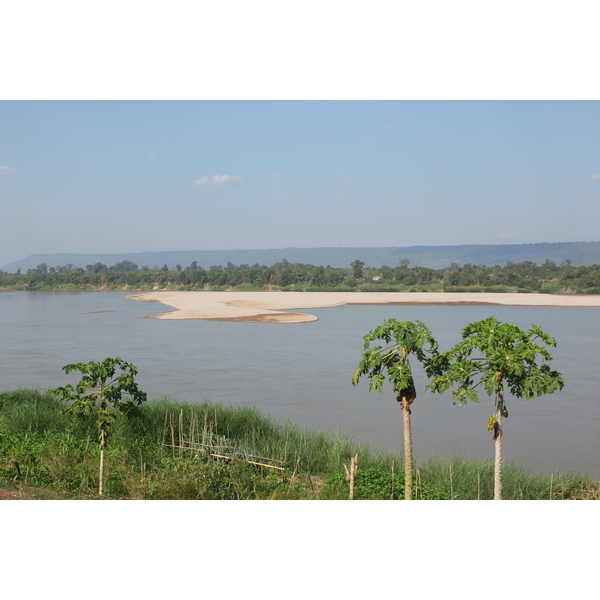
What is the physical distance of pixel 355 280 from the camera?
44.9m

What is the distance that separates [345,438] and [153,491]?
7.70ft

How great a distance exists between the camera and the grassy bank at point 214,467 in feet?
15.4

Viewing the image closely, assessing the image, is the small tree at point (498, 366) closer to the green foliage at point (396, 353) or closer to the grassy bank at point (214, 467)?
the green foliage at point (396, 353)

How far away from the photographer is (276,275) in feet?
153

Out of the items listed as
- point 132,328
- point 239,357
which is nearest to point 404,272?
point 132,328

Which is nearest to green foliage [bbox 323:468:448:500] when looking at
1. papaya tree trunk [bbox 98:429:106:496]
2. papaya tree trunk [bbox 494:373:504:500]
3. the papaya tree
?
papaya tree trunk [bbox 494:373:504:500]

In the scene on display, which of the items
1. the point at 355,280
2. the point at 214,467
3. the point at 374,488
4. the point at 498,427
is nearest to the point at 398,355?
the point at 498,427

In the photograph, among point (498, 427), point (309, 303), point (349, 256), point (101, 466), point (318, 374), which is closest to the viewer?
point (498, 427)

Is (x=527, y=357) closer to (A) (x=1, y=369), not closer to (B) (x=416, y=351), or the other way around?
(B) (x=416, y=351)

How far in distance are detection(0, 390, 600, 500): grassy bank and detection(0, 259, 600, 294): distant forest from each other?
108 ft

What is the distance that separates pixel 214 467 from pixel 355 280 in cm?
4047

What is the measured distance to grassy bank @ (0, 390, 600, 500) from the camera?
4691mm

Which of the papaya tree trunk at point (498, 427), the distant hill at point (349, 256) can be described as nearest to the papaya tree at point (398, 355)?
the papaya tree trunk at point (498, 427)

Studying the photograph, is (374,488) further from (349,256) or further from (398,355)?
(349,256)
